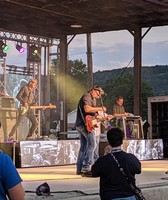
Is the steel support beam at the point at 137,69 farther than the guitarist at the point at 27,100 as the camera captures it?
Yes

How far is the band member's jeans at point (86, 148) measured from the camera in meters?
8.15

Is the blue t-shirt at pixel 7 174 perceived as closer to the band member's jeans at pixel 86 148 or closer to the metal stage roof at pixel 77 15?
the band member's jeans at pixel 86 148

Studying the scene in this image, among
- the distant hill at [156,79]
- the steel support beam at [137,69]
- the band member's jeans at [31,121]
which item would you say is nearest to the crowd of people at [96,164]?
the band member's jeans at [31,121]

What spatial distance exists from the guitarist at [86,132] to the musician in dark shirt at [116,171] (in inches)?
134

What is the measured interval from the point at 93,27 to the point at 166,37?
10.7 metres

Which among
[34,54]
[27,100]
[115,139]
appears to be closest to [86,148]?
[115,139]

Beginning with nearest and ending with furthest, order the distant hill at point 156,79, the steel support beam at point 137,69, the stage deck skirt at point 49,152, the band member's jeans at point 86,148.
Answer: the band member's jeans at point 86,148, the stage deck skirt at point 49,152, the steel support beam at point 137,69, the distant hill at point 156,79

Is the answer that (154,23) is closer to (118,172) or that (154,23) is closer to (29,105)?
(29,105)

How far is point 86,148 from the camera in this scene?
8.27 meters

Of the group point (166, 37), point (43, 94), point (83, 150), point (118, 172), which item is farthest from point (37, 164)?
point (166, 37)

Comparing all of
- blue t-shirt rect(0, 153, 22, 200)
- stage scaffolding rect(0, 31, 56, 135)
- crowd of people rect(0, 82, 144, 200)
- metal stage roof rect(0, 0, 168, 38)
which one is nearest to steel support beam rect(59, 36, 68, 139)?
metal stage roof rect(0, 0, 168, 38)

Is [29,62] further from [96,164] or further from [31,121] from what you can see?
[96,164]

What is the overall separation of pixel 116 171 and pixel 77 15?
1163 cm

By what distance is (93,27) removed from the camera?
58.3ft
